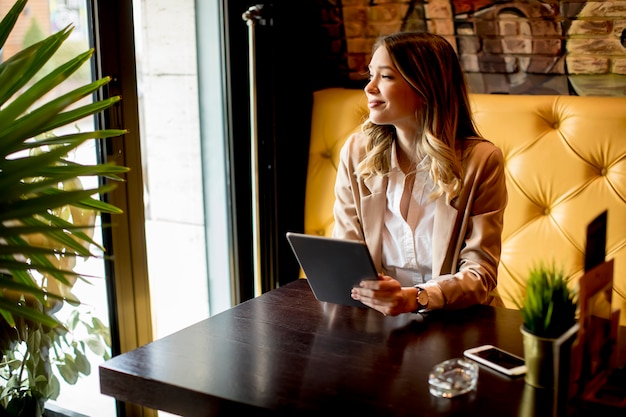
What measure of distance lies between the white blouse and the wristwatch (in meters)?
0.31

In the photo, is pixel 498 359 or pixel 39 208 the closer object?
pixel 39 208

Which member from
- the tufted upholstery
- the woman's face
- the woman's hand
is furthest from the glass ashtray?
the tufted upholstery

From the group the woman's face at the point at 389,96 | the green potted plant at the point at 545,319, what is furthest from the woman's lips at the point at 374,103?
the green potted plant at the point at 545,319

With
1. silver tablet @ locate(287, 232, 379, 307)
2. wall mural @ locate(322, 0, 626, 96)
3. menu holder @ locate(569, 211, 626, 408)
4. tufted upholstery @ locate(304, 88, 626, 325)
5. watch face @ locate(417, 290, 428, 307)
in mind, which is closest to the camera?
menu holder @ locate(569, 211, 626, 408)

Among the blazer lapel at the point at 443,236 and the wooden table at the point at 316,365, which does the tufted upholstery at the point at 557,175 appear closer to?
the blazer lapel at the point at 443,236

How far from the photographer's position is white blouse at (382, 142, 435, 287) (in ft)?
6.45

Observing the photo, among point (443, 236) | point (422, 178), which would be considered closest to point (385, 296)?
point (443, 236)

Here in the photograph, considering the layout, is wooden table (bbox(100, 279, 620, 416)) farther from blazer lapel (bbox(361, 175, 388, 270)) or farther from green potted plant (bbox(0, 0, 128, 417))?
blazer lapel (bbox(361, 175, 388, 270))

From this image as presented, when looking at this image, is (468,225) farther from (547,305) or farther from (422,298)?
(547,305)

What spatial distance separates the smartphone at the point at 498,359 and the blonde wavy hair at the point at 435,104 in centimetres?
58

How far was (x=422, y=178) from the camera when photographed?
1983mm

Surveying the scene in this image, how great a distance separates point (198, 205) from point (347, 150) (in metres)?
0.77

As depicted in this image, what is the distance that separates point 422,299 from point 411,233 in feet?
1.12

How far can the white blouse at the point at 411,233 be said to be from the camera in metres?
1.97
